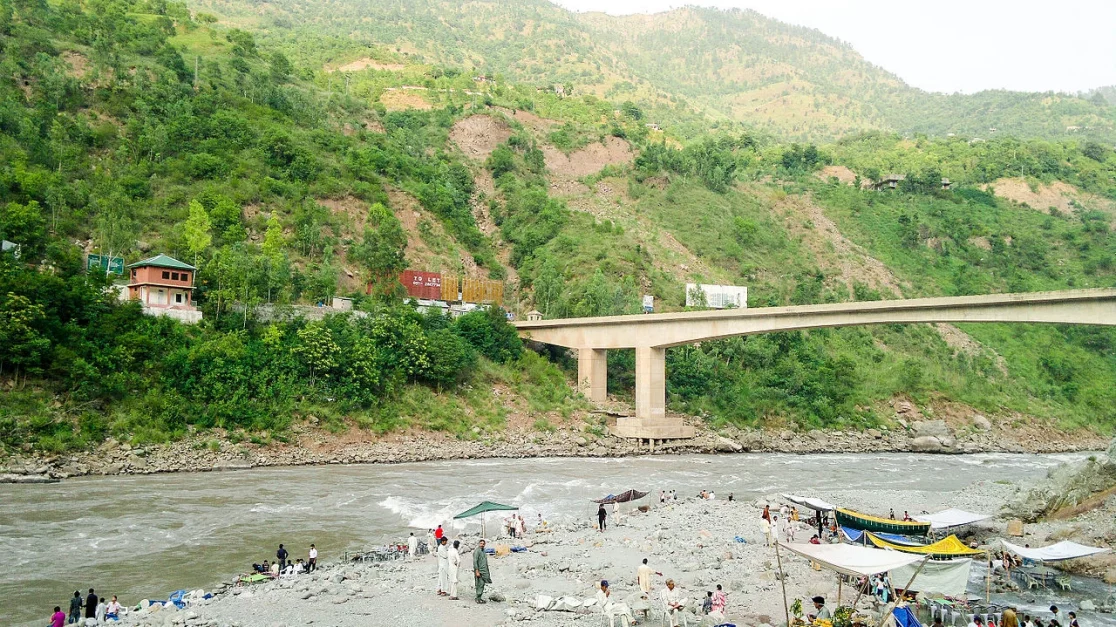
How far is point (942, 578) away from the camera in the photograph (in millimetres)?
19922

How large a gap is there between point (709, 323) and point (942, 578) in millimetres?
37666

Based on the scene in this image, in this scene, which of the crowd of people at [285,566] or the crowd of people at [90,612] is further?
the crowd of people at [285,566]

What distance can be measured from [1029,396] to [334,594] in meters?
72.4

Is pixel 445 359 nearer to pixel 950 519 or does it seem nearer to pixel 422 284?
pixel 422 284

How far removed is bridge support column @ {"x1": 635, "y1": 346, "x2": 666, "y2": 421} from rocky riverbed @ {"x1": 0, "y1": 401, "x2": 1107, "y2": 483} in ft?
7.94

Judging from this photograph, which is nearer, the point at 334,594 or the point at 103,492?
the point at 334,594

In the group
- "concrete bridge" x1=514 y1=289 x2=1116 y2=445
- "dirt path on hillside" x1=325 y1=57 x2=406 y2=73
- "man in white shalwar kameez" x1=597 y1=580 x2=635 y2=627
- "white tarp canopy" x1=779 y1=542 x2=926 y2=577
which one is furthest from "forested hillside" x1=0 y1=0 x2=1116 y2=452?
"white tarp canopy" x1=779 y1=542 x2=926 y2=577

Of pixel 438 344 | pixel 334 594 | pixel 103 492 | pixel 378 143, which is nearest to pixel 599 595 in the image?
pixel 334 594

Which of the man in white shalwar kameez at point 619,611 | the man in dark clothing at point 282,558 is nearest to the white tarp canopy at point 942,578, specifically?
the man in white shalwar kameez at point 619,611

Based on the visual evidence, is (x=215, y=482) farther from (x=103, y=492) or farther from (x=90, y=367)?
(x=90, y=367)

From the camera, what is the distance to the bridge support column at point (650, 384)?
58.8 meters

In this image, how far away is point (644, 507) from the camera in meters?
33.5

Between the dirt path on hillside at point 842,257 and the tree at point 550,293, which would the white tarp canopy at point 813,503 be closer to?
the tree at point 550,293

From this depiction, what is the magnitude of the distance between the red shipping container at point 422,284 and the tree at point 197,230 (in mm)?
14645
